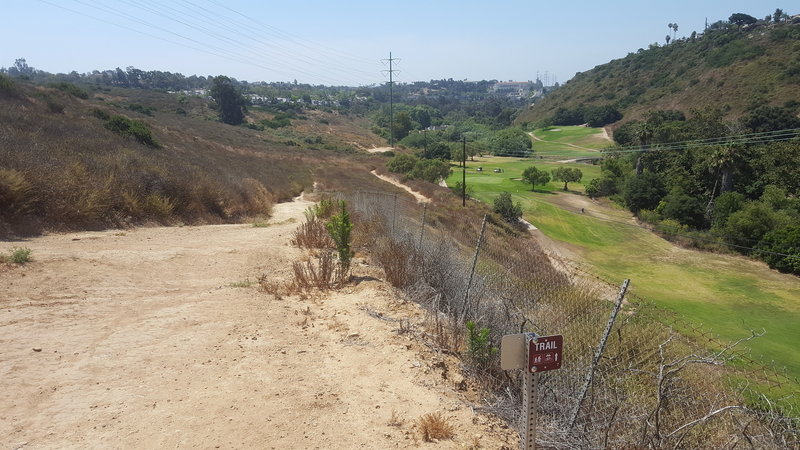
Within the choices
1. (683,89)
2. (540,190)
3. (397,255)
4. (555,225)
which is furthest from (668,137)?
(397,255)

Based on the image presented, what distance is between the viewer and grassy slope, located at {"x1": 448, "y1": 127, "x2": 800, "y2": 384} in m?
21.7

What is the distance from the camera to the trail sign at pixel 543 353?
343 centimetres

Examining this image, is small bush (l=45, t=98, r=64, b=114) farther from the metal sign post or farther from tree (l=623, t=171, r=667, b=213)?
tree (l=623, t=171, r=667, b=213)

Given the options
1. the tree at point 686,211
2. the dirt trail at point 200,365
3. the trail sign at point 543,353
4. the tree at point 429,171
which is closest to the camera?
the trail sign at point 543,353

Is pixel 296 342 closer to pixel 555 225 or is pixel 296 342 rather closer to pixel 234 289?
pixel 234 289

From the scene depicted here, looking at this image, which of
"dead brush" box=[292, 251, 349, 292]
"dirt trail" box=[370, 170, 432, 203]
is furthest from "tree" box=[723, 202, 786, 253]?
"dead brush" box=[292, 251, 349, 292]

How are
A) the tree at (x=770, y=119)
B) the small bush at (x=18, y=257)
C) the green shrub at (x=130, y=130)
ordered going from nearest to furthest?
the small bush at (x=18, y=257), the green shrub at (x=130, y=130), the tree at (x=770, y=119)

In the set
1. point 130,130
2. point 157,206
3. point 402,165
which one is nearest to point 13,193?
point 157,206

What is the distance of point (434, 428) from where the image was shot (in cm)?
468

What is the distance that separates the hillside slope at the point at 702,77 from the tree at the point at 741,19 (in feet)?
49.6

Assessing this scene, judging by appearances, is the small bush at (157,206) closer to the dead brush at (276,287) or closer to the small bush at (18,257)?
the small bush at (18,257)

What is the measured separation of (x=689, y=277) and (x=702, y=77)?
96801mm

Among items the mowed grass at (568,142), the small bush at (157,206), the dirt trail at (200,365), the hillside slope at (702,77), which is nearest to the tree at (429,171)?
the small bush at (157,206)

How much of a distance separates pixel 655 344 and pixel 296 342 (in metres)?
5.04
